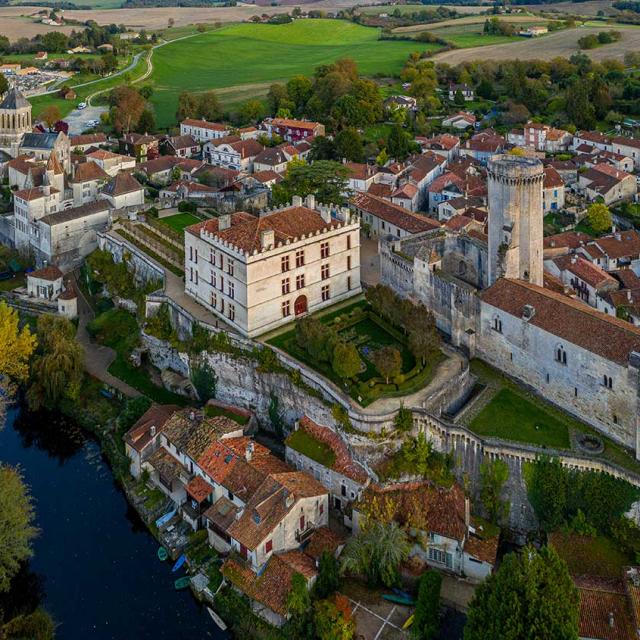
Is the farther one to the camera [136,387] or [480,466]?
[136,387]

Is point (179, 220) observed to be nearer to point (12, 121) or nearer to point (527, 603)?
point (12, 121)

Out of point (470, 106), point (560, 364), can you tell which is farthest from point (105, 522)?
point (470, 106)

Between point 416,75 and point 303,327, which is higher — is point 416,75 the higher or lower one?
the higher one

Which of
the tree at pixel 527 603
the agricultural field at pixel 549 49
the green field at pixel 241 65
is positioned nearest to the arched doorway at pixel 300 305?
the tree at pixel 527 603

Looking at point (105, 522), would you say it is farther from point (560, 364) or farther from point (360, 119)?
point (360, 119)

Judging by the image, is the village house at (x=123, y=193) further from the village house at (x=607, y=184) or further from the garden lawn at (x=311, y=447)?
the village house at (x=607, y=184)

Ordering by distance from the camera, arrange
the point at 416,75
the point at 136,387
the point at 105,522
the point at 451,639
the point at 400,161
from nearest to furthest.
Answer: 1. the point at 451,639
2. the point at 105,522
3. the point at 136,387
4. the point at 400,161
5. the point at 416,75
